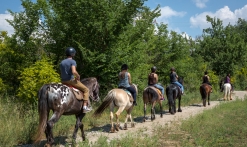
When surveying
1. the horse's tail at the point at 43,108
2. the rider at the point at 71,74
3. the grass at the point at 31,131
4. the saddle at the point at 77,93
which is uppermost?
the rider at the point at 71,74

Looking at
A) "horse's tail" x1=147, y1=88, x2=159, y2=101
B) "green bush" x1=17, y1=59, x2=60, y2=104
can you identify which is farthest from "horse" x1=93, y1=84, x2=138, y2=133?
"green bush" x1=17, y1=59, x2=60, y2=104

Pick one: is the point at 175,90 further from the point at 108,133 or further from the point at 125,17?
the point at 108,133

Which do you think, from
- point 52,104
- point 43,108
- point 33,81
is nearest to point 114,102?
point 52,104

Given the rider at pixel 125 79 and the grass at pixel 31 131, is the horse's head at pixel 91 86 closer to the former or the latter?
the grass at pixel 31 131

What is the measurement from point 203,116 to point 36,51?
31.1ft

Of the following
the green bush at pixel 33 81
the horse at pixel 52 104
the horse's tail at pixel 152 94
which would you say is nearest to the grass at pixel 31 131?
the green bush at pixel 33 81


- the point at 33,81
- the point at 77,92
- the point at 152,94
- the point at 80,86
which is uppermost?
the point at 33,81

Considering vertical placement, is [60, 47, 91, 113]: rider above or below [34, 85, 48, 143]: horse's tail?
above

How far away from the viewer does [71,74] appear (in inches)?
295

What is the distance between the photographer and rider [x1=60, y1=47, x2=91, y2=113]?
24.1 feet

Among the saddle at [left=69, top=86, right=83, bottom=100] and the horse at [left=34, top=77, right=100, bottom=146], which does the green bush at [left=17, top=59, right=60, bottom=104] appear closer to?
the saddle at [left=69, top=86, right=83, bottom=100]

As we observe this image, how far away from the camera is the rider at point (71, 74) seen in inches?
289

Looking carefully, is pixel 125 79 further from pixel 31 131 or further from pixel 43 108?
pixel 43 108

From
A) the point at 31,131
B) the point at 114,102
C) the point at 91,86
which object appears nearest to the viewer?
the point at 31,131
